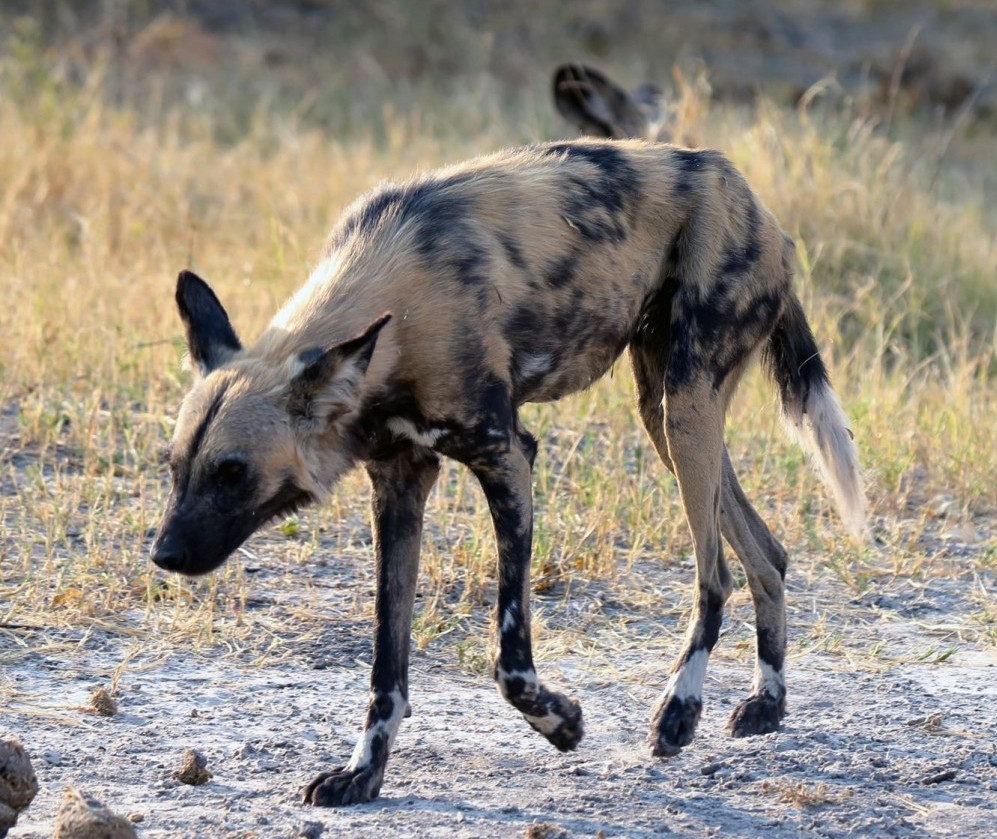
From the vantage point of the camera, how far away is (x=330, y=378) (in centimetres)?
305

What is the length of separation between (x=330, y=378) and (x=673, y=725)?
1107mm

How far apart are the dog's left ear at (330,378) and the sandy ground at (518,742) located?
0.77 meters

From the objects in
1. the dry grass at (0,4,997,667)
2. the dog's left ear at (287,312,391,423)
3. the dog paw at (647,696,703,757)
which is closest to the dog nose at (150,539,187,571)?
the dog's left ear at (287,312,391,423)

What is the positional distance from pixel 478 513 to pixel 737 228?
1313 millimetres

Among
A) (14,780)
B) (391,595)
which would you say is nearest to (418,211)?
(391,595)

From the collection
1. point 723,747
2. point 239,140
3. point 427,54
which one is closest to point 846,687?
point 723,747

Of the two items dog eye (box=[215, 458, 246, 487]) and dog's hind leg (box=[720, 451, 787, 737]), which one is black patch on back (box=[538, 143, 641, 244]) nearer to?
dog's hind leg (box=[720, 451, 787, 737])

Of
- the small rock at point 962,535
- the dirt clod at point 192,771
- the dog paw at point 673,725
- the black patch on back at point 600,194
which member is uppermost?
the black patch on back at point 600,194

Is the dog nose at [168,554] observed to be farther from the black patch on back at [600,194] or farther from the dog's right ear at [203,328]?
the black patch on back at [600,194]

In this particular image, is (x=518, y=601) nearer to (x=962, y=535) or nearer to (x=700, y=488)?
(x=700, y=488)

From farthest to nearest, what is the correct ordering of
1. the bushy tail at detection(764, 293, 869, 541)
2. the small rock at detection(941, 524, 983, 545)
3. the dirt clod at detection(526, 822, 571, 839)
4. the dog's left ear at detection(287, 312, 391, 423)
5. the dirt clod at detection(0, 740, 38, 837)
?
1. the small rock at detection(941, 524, 983, 545)
2. the bushy tail at detection(764, 293, 869, 541)
3. the dog's left ear at detection(287, 312, 391, 423)
4. the dirt clod at detection(526, 822, 571, 839)
5. the dirt clod at detection(0, 740, 38, 837)

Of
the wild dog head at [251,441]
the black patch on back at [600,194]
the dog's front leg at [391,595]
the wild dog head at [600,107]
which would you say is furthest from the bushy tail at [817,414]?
the wild dog head at [600,107]

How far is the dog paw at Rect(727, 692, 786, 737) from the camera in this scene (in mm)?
3533

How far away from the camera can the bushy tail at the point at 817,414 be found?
3.98 m
